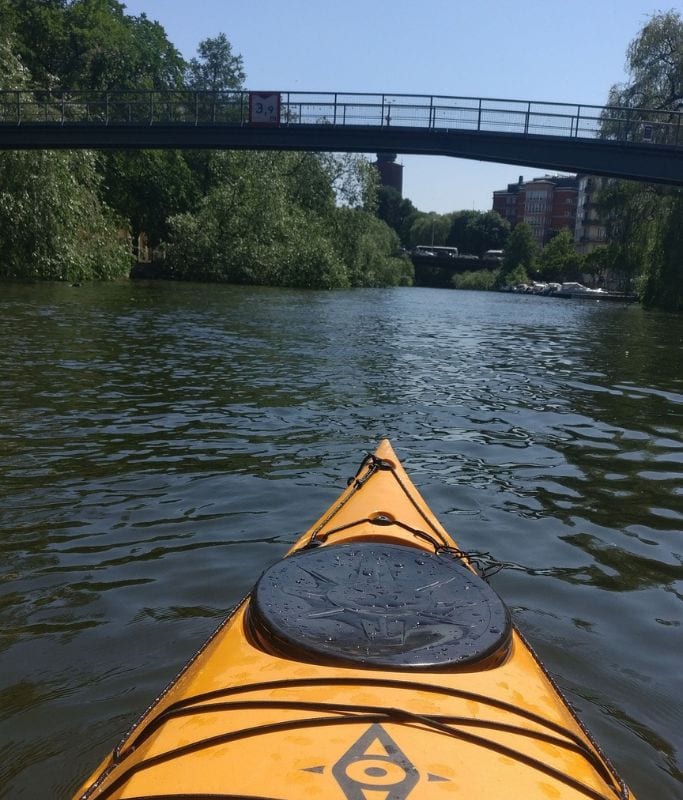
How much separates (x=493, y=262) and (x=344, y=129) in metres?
76.3

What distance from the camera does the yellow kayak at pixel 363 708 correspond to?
5.90 feet

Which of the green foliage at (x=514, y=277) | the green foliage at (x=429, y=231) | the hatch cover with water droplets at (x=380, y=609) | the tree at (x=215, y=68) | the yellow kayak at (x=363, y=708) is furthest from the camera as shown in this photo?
the green foliage at (x=429, y=231)

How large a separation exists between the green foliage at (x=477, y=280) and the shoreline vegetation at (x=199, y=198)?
33.4 m

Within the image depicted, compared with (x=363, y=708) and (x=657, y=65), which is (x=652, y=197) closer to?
(x=657, y=65)

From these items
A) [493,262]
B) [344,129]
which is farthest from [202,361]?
[493,262]

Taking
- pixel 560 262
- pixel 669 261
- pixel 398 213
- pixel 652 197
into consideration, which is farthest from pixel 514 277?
pixel 398 213

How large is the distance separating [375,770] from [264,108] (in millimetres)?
25958

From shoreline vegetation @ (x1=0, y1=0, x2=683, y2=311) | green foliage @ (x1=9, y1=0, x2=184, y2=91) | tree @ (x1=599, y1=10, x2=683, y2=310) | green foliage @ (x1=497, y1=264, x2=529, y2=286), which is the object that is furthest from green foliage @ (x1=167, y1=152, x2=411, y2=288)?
green foliage @ (x1=497, y1=264, x2=529, y2=286)

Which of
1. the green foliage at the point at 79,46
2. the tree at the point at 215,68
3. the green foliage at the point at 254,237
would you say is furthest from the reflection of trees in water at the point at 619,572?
the tree at the point at 215,68

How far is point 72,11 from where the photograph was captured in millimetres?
43219

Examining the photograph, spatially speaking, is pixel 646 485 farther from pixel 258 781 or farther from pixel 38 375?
pixel 38 375

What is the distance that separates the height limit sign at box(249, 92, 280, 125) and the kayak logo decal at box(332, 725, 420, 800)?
83.9 ft

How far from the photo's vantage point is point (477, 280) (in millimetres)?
90750

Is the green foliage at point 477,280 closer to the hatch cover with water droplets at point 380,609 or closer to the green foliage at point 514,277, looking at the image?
the green foliage at point 514,277
